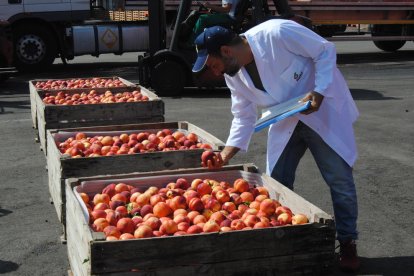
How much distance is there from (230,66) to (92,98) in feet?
15.9

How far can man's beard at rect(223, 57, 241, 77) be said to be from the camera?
441cm

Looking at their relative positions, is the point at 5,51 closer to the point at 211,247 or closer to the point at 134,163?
the point at 134,163

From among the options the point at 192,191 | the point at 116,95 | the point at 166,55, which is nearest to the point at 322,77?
the point at 192,191

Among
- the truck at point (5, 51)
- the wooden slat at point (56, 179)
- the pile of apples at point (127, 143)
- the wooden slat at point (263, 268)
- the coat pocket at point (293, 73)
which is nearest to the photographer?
the wooden slat at point (263, 268)

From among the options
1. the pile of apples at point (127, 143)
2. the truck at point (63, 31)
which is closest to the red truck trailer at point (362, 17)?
the truck at point (63, 31)

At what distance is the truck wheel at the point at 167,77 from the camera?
14.6 m

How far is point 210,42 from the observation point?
14.1 ft

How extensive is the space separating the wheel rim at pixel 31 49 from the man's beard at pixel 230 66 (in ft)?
52.1

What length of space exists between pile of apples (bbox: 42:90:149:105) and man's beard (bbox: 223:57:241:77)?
3.93 metres

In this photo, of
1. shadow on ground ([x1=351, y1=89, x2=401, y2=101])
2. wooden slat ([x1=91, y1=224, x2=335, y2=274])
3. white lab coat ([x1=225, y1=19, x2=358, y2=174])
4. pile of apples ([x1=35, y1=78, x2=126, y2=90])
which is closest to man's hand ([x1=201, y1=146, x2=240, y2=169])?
white lab coat ([x1=225, y1=19, x2=358, y2=174])

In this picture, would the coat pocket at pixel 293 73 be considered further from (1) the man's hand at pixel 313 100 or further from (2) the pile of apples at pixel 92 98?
(2) the pile of apples at pixel 92 98

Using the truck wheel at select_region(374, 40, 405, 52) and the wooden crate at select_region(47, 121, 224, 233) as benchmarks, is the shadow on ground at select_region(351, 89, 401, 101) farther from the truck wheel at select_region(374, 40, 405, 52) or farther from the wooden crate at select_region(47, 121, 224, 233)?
the truck wheel at select_region(374, 40, 405, 52)

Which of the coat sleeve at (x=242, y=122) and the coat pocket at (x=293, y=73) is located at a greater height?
the coat pocket at (x=293, y=73)

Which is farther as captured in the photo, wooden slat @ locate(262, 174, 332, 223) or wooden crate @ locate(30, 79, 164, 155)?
wooden crate @ locate(30, 79, 164, 155)
